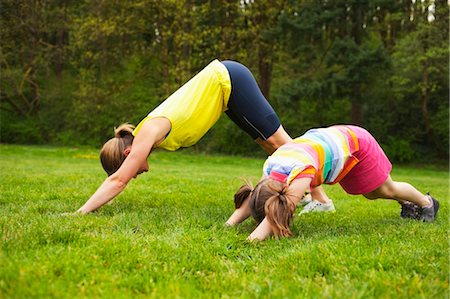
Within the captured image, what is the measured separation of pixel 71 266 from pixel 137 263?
0.37 metres

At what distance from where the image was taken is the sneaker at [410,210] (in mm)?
4469

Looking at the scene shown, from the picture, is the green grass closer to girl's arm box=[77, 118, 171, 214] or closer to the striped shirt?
girl's arm box=[77, 118, 171, 214]

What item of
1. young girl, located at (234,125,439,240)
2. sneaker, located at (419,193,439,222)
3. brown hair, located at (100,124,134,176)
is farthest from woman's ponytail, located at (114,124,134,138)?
sneaker, located at (419,193,439,222)

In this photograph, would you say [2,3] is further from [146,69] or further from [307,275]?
[307,275]

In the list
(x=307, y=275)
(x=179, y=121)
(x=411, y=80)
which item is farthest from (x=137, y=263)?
(x=411, y=80)

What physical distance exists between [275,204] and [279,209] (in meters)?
0.05

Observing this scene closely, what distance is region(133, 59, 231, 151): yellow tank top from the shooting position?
4246mm

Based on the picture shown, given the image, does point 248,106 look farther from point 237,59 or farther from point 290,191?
point 237,59

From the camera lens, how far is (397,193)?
4.17m

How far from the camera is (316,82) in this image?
67.2 feet

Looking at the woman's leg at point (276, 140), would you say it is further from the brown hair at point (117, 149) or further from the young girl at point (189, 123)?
the brown hair at point (117, 149)

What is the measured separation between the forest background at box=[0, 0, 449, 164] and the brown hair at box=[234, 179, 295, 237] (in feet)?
54.7

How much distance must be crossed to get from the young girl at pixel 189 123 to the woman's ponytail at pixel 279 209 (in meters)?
1.26

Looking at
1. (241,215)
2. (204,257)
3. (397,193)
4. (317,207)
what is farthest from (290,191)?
(317,207)
